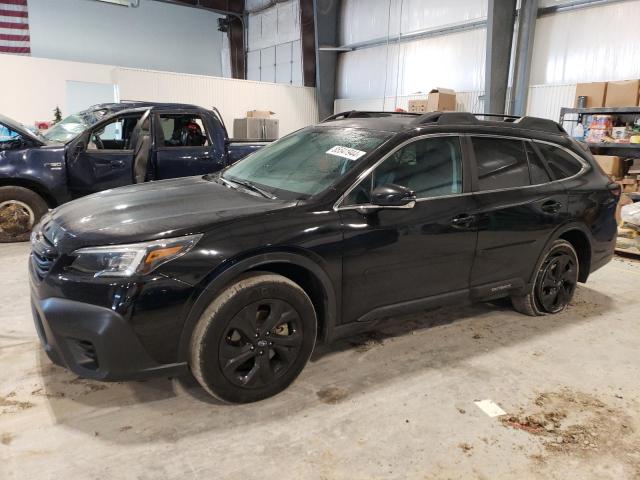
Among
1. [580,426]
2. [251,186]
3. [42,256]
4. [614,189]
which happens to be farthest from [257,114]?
[580,426]

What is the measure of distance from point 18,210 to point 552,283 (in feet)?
18.9

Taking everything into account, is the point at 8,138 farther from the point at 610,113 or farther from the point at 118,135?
the point at 610,113

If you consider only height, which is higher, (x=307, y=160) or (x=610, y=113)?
(x=610, y=113)

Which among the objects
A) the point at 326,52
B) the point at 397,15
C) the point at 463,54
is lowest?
the point at 463,54

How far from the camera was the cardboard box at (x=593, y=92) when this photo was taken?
8.34m

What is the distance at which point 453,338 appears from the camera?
355 cm

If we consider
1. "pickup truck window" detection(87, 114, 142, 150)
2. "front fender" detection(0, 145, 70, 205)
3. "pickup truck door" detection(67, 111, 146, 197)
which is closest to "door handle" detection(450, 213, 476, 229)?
"pickup truck door" detection(67, 111, 146, 197)

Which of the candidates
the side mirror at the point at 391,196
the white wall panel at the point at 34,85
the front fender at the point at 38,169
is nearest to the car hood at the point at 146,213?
the side mirror at the point at 391,196

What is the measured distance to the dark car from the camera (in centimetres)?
225

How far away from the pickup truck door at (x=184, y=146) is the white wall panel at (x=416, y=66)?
8.25 metres

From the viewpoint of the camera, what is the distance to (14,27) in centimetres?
1479

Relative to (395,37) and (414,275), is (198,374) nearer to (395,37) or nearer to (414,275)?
(414,275)

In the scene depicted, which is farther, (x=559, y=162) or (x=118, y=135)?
(x=118, y=135)

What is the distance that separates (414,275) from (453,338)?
837mm
